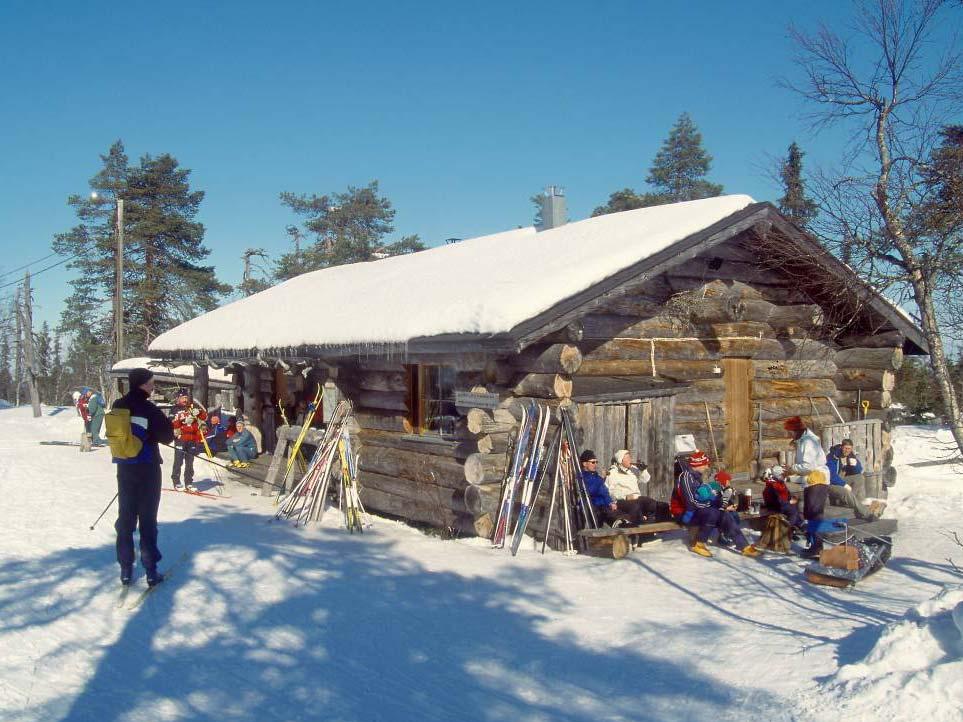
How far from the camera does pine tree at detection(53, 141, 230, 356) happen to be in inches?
1331

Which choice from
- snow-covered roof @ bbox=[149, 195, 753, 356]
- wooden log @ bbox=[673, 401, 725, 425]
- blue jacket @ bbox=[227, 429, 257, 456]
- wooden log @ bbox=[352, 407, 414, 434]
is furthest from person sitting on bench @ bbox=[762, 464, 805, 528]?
blue jacket @ bbox=[227, 429, 257, 456]

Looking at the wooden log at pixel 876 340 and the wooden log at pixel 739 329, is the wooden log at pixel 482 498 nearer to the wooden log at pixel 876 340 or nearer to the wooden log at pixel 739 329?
the wooden log at pixel 739 329

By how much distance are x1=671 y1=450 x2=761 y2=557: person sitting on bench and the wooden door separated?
2.58 meters

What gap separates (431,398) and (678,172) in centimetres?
3010

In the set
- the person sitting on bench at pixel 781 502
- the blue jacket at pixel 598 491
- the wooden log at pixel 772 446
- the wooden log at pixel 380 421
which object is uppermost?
the wooden log at pixel 380 421

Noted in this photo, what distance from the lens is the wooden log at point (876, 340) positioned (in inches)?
496

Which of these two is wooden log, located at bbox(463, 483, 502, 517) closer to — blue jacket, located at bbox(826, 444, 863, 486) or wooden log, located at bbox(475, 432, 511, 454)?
wooden log, located at bbox(475, 432, 511, 454)

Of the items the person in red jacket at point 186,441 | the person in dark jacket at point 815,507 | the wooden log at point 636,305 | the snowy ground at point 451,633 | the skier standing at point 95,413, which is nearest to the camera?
the snowy ground at point 451,633

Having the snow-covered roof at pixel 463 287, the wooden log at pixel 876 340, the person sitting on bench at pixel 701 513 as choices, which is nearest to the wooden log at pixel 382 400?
the snow-covered roof at pixel 463 287

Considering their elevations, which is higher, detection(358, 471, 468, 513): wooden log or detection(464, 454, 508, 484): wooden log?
detection(464, 454, 508, 484): wooden log

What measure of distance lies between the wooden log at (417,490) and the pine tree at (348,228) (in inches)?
1040

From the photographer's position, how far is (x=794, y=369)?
12336mm

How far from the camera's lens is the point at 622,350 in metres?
10.3

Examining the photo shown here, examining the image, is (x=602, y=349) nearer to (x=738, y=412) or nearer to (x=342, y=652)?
(x=738, y=412)
